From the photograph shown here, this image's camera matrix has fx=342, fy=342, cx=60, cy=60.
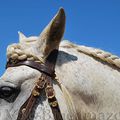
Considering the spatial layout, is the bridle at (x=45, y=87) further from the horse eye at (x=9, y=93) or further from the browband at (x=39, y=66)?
the horse eye at (x=9, y=93)

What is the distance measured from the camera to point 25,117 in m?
3.66

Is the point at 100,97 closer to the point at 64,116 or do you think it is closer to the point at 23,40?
the point at 64,116

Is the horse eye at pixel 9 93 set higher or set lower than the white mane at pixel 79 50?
lower

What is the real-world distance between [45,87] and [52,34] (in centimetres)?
59

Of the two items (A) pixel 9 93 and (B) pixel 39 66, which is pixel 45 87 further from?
(A) pixel 9 93

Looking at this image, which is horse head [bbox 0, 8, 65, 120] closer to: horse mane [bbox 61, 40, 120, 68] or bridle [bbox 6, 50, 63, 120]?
bridle [bbox 6, 50, 63, 120]

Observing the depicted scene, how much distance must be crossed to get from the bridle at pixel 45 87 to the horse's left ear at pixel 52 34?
0.10 metres

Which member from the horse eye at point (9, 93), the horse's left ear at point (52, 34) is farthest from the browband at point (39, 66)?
the horse eye at point (9, 93)

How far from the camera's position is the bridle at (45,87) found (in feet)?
12.0

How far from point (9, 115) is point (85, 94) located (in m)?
0.86

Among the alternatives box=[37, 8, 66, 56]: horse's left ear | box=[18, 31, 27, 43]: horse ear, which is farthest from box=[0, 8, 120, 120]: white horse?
box=[18, 31, 27, 43]: horse ear

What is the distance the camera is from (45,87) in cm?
376

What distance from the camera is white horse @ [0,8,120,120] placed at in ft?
12.1

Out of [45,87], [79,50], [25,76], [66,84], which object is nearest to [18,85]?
[25,76]
